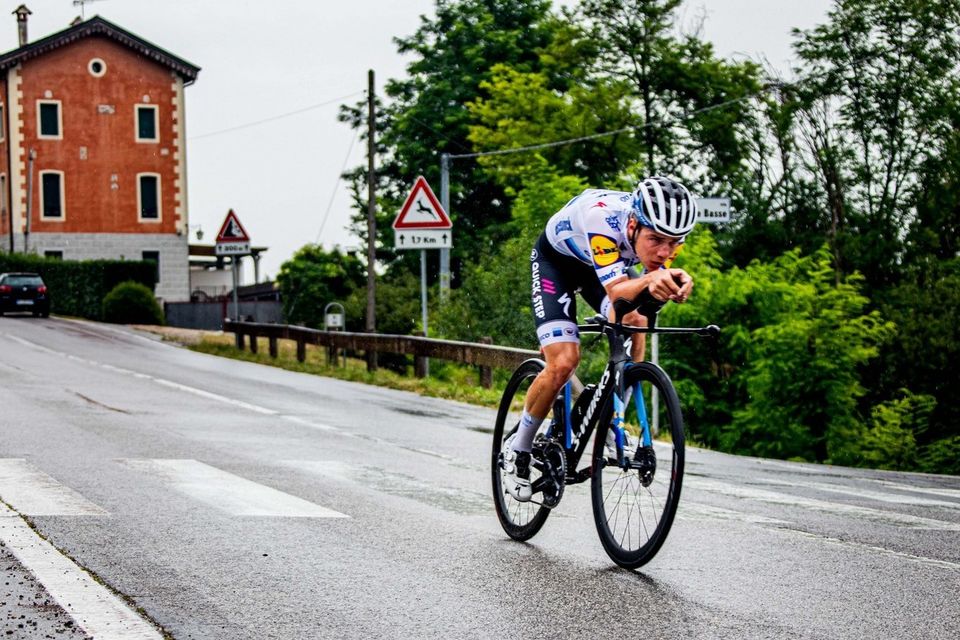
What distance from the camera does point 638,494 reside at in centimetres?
577

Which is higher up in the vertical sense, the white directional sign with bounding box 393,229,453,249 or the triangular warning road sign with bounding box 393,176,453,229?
the triangular warning road sign with bounding box 393,176,453,229

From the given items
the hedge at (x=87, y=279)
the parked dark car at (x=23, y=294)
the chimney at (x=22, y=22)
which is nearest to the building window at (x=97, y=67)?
the chimney at (x=22, y=22)

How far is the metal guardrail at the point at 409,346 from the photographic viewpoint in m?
19.1

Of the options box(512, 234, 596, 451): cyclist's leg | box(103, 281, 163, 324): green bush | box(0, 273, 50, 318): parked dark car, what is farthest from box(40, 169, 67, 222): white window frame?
box(512, 234, 596, 451): cyclist's leg

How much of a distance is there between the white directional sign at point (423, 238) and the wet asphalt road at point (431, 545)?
923 centimetres

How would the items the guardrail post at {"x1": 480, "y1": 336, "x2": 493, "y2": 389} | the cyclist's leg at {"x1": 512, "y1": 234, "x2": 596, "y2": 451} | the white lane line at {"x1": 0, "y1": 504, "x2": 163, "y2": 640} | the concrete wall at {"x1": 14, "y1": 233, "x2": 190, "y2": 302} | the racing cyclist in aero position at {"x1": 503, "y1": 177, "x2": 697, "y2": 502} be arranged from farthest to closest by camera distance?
the concrete wall at {"x1": 14, "y1": 233, "x2": 190, "y2": 302}
the guardrail post at {"x1": 480, "y1": 336, "x2": 493, "y2": 389}
the cyclist's leg at {"x1": 512, "y1": 234, "x2": 596, "y2": 451}
the racing cyclist in aero position at {"x1": 503, "y1": 177, "x2": 697, "y2": 502}
the white lane line at {"x1": 0, "y1": 504, "x2": 163, "y2": 640}

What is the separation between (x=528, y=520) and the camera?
6.70m

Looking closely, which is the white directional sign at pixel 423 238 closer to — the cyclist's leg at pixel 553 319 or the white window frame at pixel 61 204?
the cyclist's leg at pixel 553 319

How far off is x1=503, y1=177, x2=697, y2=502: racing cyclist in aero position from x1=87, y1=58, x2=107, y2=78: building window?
5925 centimetres

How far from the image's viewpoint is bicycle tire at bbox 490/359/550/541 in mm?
6655

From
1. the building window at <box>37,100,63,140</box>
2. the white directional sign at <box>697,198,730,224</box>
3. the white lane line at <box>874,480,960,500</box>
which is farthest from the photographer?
the building window at <box>37,100,63,140</box>

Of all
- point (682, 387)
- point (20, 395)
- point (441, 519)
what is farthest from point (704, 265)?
point (441, 519)

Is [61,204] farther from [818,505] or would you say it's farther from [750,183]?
[818,505]

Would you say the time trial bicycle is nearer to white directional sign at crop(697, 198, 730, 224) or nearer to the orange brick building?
white directional sign at crop(697, 198, 730, 224)
